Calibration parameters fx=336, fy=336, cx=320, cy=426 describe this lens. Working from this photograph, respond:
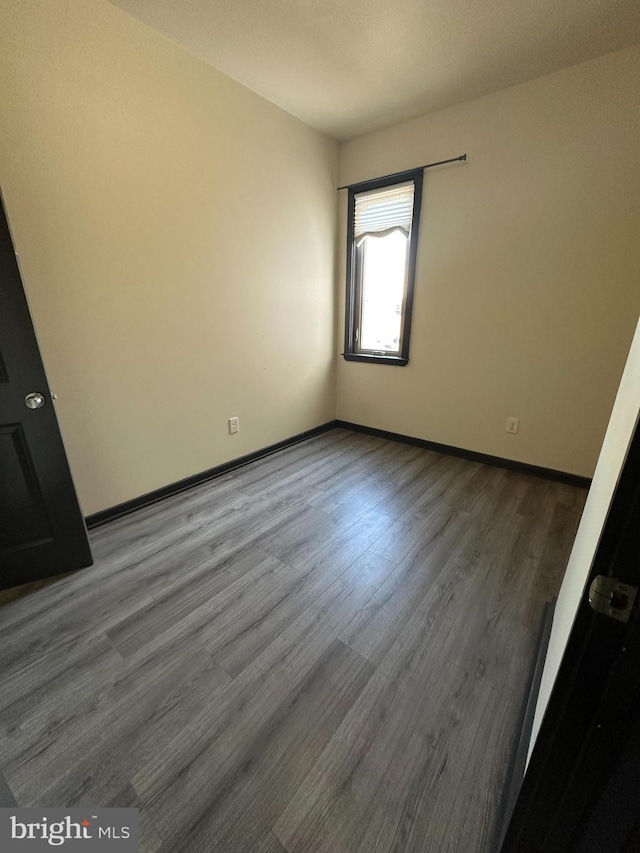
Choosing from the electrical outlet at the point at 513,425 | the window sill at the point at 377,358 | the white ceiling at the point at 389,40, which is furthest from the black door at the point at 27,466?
the electrical outlet at the point at 513,425

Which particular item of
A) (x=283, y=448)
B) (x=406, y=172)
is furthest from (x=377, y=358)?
(x=406, y=172)

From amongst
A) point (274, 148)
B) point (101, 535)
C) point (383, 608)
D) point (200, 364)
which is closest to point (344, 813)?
point (383, 608)

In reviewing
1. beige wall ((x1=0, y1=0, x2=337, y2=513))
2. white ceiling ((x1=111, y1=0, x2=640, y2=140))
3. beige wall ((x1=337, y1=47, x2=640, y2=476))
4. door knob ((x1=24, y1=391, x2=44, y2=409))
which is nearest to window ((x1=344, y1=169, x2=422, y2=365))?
beige wall ((x1=337, y1=47, x2=640, y2=476))

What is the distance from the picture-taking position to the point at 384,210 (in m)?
2.99

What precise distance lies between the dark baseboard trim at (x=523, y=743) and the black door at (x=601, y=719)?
324 millimetres

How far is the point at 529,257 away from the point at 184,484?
3007 millimetres

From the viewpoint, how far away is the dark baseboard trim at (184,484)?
2.11 m

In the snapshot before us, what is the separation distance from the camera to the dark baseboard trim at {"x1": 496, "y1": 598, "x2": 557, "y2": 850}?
34.3 inches

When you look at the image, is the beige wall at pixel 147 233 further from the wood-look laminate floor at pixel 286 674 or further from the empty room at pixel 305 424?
the wood-look laminate floor at pixel 286 674

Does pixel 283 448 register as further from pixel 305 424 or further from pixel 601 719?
pixel 601 719

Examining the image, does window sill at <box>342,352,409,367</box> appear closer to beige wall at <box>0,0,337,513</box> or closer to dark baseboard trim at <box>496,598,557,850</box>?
beige wall at <box>0,0,337,513</box>

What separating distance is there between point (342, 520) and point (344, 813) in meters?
1.32

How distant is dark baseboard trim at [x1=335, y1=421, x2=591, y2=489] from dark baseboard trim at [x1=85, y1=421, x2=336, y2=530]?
74 cm

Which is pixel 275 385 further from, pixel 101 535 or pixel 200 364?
pixel 101 535
